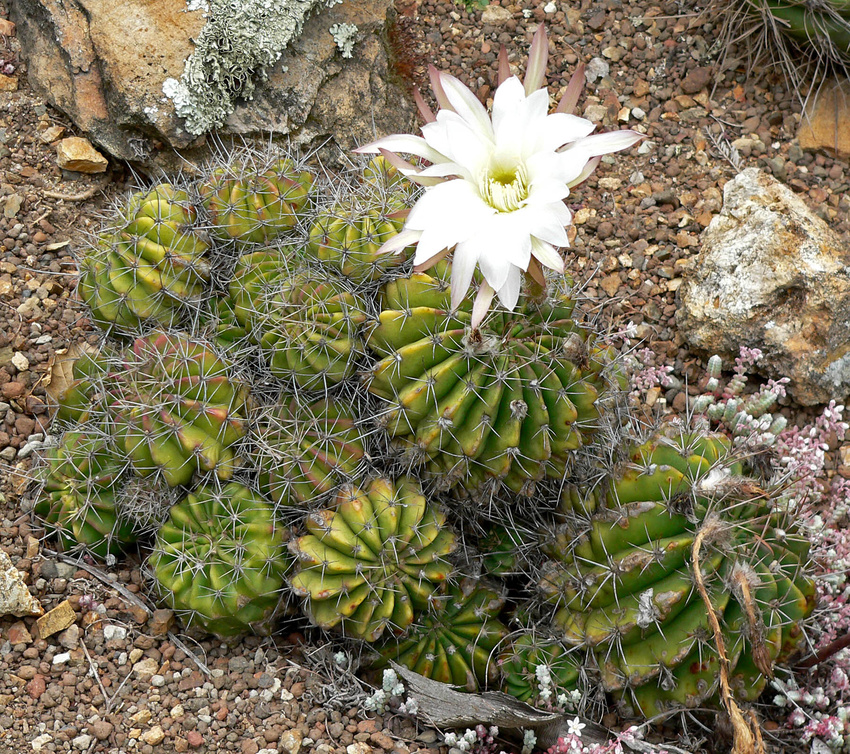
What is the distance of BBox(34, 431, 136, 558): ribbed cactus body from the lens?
323cm

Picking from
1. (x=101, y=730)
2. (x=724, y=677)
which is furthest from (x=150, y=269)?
(x=724, y=677)

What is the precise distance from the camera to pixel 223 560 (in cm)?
300

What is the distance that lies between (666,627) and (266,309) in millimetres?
1690

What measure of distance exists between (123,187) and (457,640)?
8.88ft

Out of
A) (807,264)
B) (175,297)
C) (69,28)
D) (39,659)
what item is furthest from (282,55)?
(39,659)

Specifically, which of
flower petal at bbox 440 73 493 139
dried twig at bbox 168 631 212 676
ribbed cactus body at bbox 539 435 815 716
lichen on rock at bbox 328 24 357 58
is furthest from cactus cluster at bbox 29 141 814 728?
lichen on rock at bbox 328 24 357 58

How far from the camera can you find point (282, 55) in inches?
169

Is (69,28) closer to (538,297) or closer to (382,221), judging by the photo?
(382,221)

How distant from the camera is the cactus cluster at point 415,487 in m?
2.80

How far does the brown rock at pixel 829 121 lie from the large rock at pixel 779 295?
0.71 meters

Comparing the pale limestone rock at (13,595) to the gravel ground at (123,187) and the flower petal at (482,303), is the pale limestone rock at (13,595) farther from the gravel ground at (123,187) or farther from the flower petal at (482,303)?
the flower petal at (482,303)

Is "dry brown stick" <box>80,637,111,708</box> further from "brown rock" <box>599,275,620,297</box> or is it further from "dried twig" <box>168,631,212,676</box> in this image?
"brown rock" <box>599,275,620,297</box>

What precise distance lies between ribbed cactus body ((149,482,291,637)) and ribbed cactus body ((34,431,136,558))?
255 mm

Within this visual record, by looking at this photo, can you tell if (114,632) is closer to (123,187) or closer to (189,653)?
(189,653)
